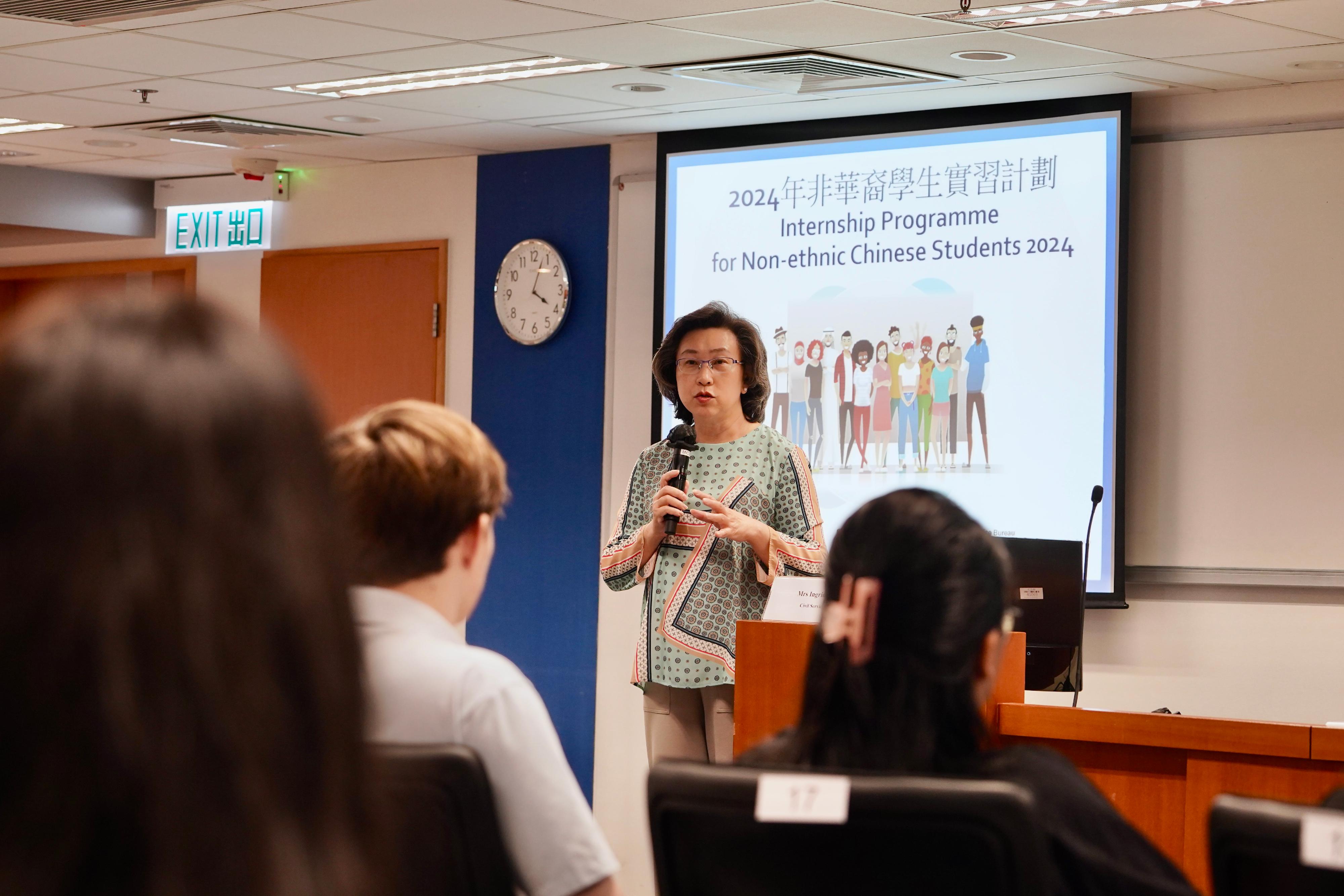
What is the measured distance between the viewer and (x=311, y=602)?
20.0 inches

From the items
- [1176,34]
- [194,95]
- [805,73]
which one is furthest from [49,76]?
[1176,34]

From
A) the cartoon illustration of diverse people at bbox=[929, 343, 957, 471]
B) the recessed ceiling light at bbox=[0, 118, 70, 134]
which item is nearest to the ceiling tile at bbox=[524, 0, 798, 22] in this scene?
the cartoon illustration of diverse people at bbox=[929, 343, 957, 471]

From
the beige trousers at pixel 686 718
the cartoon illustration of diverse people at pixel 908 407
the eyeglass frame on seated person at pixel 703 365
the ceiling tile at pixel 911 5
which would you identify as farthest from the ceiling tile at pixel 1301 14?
the beige trousers at pixel 686 718

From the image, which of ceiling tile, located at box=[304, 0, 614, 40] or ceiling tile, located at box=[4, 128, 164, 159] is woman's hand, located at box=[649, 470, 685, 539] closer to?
ceiling tile, located at box=[304, 0, 614, 40]

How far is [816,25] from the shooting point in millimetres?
4621

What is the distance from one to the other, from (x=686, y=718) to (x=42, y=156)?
501 centimetres

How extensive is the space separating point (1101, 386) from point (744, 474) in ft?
6.50

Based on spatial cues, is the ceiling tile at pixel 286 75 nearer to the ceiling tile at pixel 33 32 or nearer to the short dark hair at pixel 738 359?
the ceiling tile at pixel 33 32

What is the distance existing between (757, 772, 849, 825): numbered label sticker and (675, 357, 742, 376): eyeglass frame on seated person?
2.73 metres

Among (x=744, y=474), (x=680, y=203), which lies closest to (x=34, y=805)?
(x=744, y=474)

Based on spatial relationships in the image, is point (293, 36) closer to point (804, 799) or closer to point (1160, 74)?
point (1160, 74)

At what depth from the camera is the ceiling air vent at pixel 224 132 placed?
20.9 ft

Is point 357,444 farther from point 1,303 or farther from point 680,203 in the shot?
point 1,303

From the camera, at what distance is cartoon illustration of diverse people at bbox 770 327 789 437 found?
6.11 m
